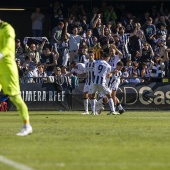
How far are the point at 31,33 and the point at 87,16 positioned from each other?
3.55 m

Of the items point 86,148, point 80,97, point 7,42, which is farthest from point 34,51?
point 86,148

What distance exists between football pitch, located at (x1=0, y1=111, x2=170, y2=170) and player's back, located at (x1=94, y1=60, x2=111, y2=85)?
28.6ft

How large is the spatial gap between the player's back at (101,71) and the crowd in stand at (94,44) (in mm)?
4079

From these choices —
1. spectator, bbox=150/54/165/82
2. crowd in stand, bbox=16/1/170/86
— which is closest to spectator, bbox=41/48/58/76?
crowd in stand, bbox=16/1/170/86

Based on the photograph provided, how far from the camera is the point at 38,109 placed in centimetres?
3203

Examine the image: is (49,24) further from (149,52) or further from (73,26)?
(149,52)

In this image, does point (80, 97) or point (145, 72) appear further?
point (145, 72)

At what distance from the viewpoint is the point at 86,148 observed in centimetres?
1323

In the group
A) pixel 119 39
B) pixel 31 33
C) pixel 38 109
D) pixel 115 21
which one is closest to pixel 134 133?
pixel 38 109

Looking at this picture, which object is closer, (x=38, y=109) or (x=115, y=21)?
(x=38, y=109)

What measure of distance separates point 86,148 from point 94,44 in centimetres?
2074

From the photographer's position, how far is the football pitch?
11.0 meters

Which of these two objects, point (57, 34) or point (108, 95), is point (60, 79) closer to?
point (57, 34)

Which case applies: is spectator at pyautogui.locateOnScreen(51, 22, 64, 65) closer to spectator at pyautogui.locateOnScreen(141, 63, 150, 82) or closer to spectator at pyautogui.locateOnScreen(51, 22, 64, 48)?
spectator at pyautogui.locateOnScreen(51, 22, 64, 48)
